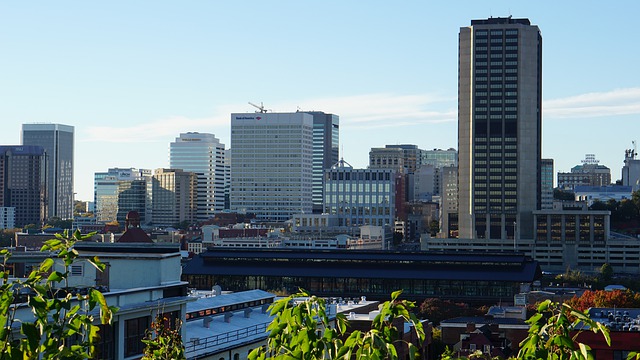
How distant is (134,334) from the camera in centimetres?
5562

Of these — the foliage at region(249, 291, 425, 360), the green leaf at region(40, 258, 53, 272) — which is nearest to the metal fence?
the green leaf at region(40, 258, 53, 272)

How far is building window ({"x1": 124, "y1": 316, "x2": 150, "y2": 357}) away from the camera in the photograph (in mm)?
54719

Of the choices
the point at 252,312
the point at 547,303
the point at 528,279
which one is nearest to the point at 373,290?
the point at 528,279

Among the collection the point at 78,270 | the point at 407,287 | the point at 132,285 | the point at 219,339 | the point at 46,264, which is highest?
the point at 46,264

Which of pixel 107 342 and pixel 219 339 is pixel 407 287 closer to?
pixel 219 339

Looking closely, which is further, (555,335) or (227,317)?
(227,317)

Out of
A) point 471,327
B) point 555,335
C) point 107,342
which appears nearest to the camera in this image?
point 555,335

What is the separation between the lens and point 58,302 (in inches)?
829

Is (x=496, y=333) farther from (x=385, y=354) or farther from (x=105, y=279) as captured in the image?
(x=385, y=354)

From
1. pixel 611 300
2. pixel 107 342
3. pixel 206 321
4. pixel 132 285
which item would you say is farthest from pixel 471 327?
pixel 107 342

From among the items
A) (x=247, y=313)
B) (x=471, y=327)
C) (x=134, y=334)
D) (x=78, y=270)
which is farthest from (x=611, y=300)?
(x=134, y=334)

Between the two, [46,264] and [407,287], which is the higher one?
[46,264]

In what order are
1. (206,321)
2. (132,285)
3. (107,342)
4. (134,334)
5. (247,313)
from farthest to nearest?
(247,313) → (206,321) → (132,285) → (134,334) → (107,342)

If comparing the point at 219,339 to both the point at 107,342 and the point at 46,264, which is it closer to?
the point at 107,342
